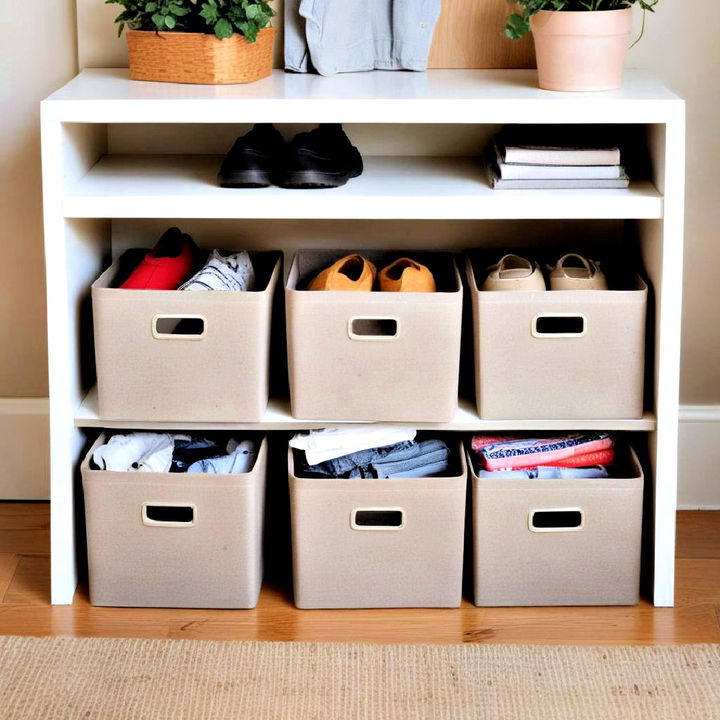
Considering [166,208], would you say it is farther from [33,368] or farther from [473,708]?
[473,708]

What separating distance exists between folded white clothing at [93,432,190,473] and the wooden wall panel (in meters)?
0.85

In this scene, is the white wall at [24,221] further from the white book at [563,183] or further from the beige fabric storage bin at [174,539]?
the white book at [563,183]

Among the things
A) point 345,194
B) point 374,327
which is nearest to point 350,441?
point 374,327

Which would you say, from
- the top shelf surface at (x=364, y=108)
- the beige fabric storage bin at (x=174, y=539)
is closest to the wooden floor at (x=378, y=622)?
the beige fabric storage bin at (x=174, y=539)

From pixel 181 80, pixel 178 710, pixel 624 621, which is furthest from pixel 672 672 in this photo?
pixel 181 80

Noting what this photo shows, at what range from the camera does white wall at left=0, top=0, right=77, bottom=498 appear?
2.10 m

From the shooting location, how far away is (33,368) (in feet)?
7.47

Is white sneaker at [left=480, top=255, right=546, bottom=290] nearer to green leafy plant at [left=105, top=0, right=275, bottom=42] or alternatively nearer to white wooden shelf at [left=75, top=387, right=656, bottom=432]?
white wooden shelf at [left=75, top=387, right=656, bottom=432]

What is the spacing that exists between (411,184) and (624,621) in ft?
2.67

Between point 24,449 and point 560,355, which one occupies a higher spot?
point 560,355

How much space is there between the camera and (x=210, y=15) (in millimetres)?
1854

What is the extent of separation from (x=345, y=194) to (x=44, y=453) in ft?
2.93

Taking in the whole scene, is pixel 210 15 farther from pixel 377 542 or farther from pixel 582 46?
pixel 377 542

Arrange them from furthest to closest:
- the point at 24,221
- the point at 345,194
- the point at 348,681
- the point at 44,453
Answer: the point at 44,453 < the point at 24,221 < the point at 345,194 < the point at 348,681
